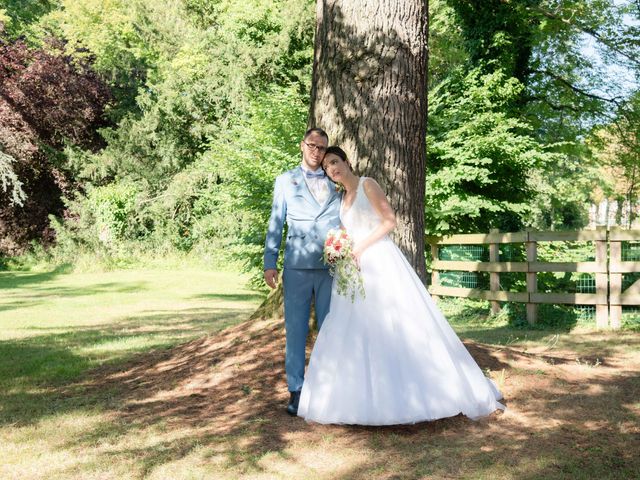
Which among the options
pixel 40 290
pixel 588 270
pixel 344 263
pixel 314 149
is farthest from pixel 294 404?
pixel 40 290

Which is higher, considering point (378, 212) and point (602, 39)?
point (602, 39)

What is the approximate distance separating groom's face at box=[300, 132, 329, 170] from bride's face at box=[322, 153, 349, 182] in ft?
0.39

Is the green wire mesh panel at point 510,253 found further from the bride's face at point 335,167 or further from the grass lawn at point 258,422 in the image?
the bride's face at point 335,167

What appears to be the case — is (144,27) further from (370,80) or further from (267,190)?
(370,80)

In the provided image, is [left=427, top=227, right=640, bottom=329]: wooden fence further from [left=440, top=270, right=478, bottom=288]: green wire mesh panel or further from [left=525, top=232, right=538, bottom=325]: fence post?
[left=440, top=270, right=478, bottom=288]: green wire mesh panel

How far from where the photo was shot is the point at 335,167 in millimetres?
5176

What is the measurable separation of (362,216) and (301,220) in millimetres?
471

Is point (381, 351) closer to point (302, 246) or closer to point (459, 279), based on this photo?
point (302, 246)

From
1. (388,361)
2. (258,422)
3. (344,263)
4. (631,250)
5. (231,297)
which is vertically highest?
(344,263)

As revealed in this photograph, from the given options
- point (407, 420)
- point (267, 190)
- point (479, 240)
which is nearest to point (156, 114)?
point (267, 190)

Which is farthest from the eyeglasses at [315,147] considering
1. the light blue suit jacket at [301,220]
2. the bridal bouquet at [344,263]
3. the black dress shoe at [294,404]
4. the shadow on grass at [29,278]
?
the shadow on grass at [29,278]

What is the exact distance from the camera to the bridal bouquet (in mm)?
5016

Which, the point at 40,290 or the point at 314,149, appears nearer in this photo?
the point at 314,149

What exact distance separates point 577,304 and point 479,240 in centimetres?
219
